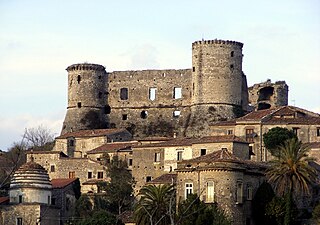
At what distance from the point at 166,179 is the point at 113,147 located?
1372 cm

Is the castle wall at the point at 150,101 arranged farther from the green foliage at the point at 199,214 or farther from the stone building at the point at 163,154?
the green foliage at the point at 199,214

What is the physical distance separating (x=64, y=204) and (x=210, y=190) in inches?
737

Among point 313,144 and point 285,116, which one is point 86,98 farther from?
point 313,144

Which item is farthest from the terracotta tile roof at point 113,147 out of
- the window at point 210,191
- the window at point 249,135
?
the window at point 210,191

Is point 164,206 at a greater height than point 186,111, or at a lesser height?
lesser

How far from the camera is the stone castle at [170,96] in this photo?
100m

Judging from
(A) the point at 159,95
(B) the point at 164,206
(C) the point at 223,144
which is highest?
(A) the point at 159,95

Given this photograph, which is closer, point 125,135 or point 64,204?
point 64,204

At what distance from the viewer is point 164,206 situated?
70.2 meters

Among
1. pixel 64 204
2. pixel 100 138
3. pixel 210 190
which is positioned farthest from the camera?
pixel 100 138

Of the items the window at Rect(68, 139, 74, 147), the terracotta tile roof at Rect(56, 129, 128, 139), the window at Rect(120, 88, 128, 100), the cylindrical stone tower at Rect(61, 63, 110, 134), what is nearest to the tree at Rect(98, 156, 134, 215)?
the terracotta tile roof at Rect(56, 129, 128, 139)

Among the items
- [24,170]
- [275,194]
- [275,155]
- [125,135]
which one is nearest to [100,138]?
[125,135]

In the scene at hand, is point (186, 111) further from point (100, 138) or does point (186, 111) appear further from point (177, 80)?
point (100, 138)

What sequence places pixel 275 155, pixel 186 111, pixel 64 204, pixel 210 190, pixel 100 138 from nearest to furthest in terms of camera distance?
pixel 210 190, pixel 275 155, pixel 64 204, pixel 100 138, pixel 186 111
